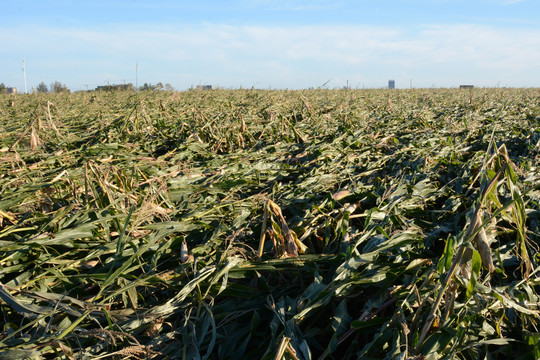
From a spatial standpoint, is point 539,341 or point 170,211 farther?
point 170,211

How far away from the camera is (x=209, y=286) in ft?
5.24

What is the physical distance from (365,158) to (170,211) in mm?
2050

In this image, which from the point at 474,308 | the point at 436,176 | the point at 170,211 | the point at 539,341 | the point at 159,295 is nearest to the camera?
the point at 539,341

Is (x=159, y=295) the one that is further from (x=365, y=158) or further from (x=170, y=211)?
(x=365, y=158)

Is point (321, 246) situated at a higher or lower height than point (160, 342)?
higher

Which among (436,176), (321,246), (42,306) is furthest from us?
(436,176)

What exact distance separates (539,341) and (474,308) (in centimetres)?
20

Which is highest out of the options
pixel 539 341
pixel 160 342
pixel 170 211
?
pixel 170 211

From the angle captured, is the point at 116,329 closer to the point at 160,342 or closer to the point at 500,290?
the point at 160,342

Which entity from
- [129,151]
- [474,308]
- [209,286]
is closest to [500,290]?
[474,308]

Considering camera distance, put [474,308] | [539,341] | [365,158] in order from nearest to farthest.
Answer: [539,341]
[474,308]
[365,158]

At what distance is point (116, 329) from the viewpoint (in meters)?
1.48

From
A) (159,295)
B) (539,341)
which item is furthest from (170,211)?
(539,341)

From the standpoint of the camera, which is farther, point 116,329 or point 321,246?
point 321,246
